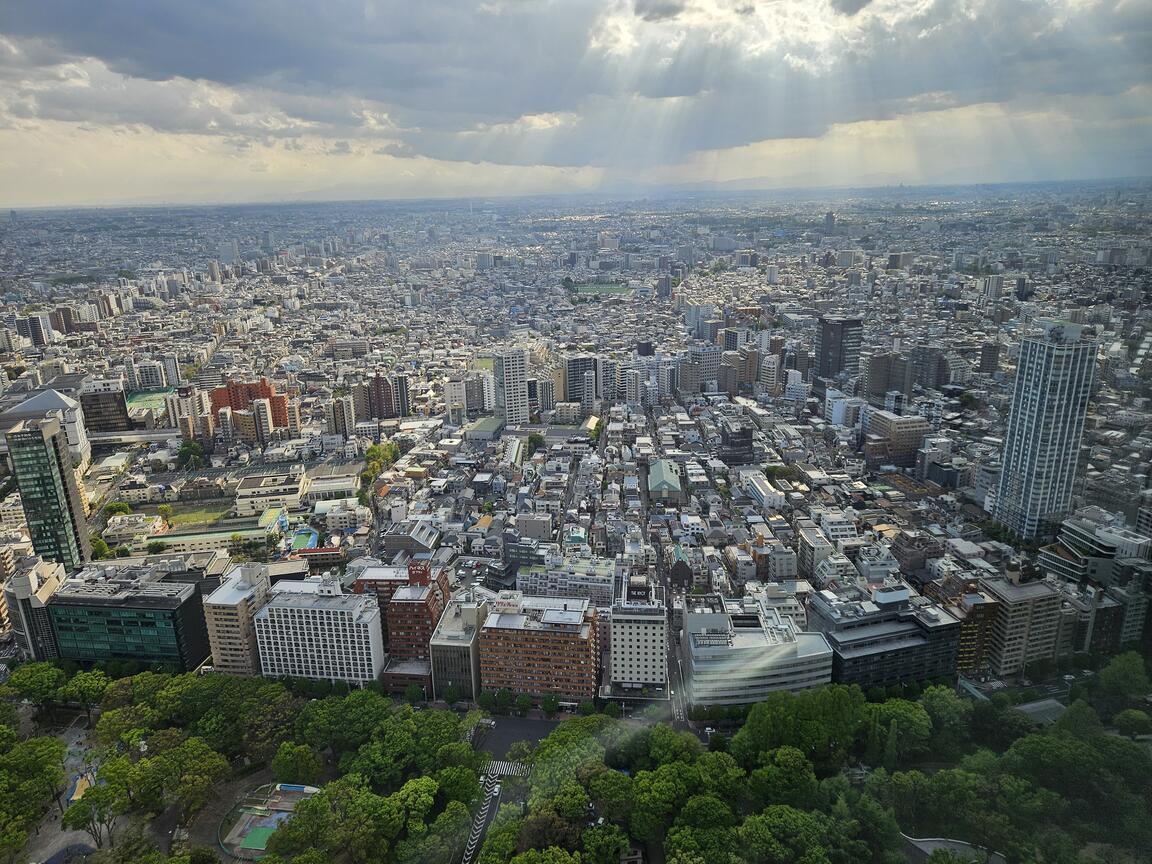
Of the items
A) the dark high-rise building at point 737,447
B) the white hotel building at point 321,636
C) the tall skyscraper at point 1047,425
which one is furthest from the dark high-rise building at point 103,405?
the tall skyscraper at point 1047,425

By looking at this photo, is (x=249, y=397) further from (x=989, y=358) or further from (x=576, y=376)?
(x=989, y=358)

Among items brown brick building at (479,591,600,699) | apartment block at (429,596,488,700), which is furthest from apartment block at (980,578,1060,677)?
apartment block at (429,596,488,700)

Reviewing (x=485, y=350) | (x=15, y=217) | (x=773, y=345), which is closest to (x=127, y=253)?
(x=15, y=217)

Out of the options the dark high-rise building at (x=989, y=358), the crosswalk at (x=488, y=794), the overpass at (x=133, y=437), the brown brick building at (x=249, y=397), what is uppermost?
the dark high-rise building at (x=989, y=358)

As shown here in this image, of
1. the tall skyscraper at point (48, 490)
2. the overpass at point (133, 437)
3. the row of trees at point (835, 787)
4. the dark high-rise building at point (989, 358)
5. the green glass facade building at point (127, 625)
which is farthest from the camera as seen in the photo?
the overpass at point (133, 437)

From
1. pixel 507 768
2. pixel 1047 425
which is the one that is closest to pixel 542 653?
pixel 507 768

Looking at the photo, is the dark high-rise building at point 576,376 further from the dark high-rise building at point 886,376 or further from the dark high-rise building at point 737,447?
the dark high-rise building at point 886,376

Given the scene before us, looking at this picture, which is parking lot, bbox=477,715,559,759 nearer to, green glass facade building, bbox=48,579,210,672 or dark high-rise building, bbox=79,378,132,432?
green glass facade building, bbox=48,579,210,672

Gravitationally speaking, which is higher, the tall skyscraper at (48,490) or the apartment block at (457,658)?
the tall skyscraper at (48,490)
